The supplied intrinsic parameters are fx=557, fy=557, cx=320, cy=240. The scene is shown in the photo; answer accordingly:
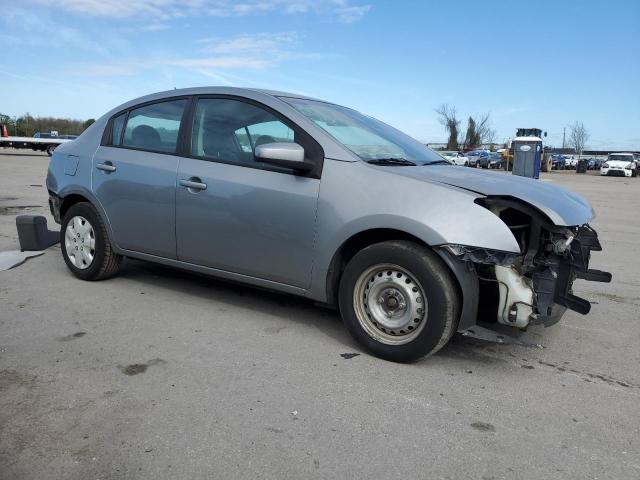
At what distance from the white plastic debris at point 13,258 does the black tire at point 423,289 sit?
402 cm

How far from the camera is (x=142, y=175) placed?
4.54 metres

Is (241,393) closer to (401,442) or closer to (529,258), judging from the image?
(401,442)

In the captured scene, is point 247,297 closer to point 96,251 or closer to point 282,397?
point 96,251

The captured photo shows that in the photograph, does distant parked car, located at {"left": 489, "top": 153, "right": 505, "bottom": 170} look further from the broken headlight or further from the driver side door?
the broken headlight

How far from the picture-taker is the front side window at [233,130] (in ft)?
Answer: 13.2

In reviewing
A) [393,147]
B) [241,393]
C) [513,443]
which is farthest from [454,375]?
[393,147]

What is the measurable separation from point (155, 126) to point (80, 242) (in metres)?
1.34

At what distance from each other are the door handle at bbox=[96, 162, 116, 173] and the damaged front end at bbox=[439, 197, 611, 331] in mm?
2993

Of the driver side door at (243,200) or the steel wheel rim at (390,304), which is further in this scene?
the driver side door at (243,200)

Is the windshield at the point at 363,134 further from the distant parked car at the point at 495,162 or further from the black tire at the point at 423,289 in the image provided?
the distant parked car at the point at 495,162

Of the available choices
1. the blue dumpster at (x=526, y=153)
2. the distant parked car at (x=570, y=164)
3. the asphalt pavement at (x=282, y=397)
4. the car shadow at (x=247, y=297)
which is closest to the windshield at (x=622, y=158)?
the distant parked car at (x=570, y=164)

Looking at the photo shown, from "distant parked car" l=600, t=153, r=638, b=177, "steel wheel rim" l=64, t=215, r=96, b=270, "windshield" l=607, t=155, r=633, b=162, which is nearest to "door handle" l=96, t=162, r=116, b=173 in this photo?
"steel wheel rim" l=64, t=215, r=96, b=270

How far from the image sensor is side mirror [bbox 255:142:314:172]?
11.9 feet

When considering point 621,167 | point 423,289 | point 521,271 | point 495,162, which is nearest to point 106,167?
point 423,289
